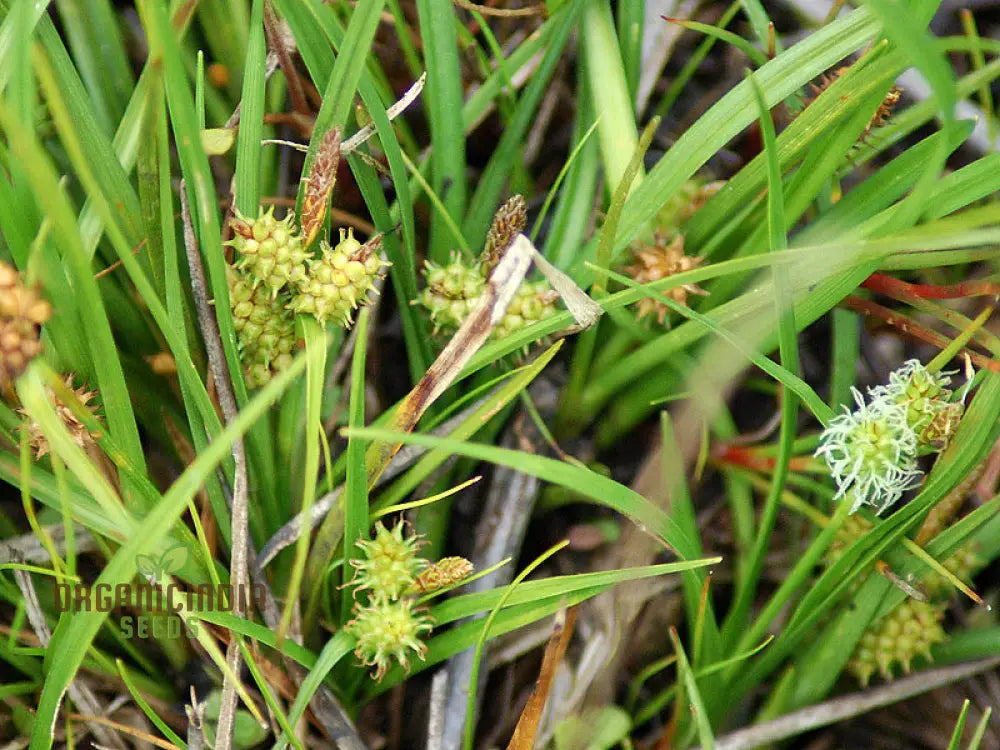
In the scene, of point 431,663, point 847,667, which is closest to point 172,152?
point 431,663

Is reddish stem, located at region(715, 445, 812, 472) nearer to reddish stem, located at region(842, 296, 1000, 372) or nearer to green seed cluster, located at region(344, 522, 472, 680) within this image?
reddish stem, located at region(842, 296, 1000, 372)

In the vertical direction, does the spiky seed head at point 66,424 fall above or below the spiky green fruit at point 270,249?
below

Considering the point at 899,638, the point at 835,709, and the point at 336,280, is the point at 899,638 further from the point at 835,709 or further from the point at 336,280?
the point at 336,280

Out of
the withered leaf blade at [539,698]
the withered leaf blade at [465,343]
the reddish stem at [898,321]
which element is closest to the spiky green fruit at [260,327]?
the withered leaf blade at [465,343]

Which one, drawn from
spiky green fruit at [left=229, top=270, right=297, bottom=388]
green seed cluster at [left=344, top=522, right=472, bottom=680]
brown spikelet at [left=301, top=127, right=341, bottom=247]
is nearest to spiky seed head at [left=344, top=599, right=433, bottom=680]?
green seed cluster at [left=344, top=522, right=472, bottom=680]

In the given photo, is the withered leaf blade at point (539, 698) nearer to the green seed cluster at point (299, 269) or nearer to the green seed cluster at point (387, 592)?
the green seed cluster at point (387, 592)
